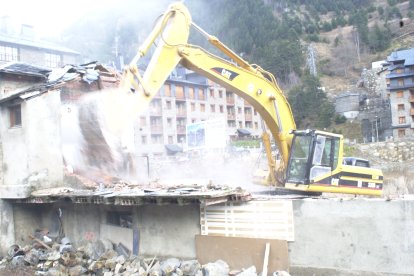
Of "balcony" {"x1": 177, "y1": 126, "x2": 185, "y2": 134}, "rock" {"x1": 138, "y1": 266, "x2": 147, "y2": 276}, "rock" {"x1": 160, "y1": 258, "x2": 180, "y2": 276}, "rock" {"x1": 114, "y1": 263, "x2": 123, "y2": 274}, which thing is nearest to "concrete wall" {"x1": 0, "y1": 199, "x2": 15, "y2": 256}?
"rock" {"x1": 114, "y1": 263, "x2": 123, "y2": 274}

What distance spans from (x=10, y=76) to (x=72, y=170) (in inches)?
147

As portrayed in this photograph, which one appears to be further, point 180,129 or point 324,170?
point 180,129

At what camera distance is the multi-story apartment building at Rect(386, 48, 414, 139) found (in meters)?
47.4

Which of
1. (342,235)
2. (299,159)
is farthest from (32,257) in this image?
(342,235)

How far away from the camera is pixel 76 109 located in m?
14.4

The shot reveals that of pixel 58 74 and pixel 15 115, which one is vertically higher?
pixel 58 74

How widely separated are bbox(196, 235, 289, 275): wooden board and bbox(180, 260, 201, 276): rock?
35 centimetres

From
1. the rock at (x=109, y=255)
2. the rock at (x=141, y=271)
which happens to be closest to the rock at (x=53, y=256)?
the rock at (x=109, y=255)

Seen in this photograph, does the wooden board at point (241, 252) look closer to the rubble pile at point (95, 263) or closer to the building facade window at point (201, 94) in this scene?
the rubble pile at point (95, 263)

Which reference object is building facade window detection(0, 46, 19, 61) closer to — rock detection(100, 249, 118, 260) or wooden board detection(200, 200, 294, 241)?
rock detection(100, 249, 118, 260)

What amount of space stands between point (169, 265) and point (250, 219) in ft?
6.87

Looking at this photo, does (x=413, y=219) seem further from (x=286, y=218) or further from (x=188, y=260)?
(x=188, y=260)

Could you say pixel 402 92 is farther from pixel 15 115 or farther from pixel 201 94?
pixel 15 115

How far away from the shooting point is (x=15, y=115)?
1324cm
